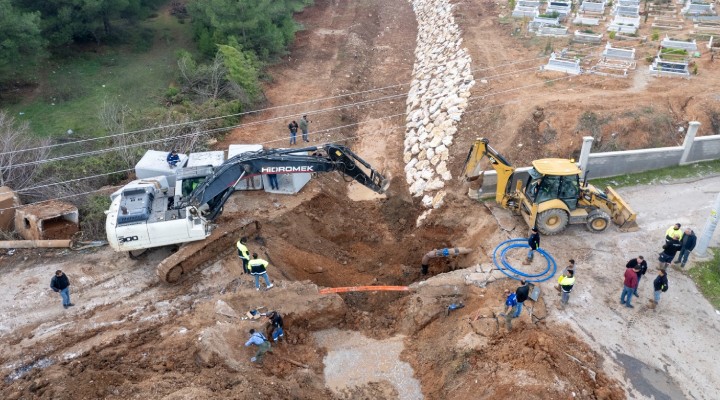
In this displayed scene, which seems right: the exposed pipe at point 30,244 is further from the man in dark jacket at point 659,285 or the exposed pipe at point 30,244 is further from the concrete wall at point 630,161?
the concrete wall at point 630,161

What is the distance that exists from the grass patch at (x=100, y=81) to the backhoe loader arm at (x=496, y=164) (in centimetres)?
1539

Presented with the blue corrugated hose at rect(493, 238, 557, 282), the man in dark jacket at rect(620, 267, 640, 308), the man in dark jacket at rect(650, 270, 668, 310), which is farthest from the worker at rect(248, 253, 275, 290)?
the man in dark jacket at rect(650, 270, 668, 310)

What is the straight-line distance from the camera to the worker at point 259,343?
39.2 ft

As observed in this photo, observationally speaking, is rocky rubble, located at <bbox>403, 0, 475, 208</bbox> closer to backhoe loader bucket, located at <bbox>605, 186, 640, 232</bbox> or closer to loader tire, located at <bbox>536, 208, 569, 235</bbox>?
loader tire, located at <bbox>536, 208, 569, 235</bbox>

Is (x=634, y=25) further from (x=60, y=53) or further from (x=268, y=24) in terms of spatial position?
(x=60, y=53)

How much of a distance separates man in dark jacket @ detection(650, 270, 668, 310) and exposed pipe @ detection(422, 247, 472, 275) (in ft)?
15.6

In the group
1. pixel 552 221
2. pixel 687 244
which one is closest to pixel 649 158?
pixel 687 244

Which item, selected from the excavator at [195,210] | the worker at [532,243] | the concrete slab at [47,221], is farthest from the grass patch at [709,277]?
the concrete slab at [47,221]

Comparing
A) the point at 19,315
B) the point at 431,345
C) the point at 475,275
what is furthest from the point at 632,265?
the point at 19,315

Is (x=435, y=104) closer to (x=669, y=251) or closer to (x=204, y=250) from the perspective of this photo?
(x=669, y=251)

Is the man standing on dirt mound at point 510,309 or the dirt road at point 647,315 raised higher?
the man standing on dirt mound at point 510,309

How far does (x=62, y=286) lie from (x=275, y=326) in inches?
222

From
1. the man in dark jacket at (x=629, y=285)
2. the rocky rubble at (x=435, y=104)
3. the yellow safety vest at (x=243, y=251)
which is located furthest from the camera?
the rocky rubble at (x=435, y=104)

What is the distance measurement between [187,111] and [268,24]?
9079 mm
